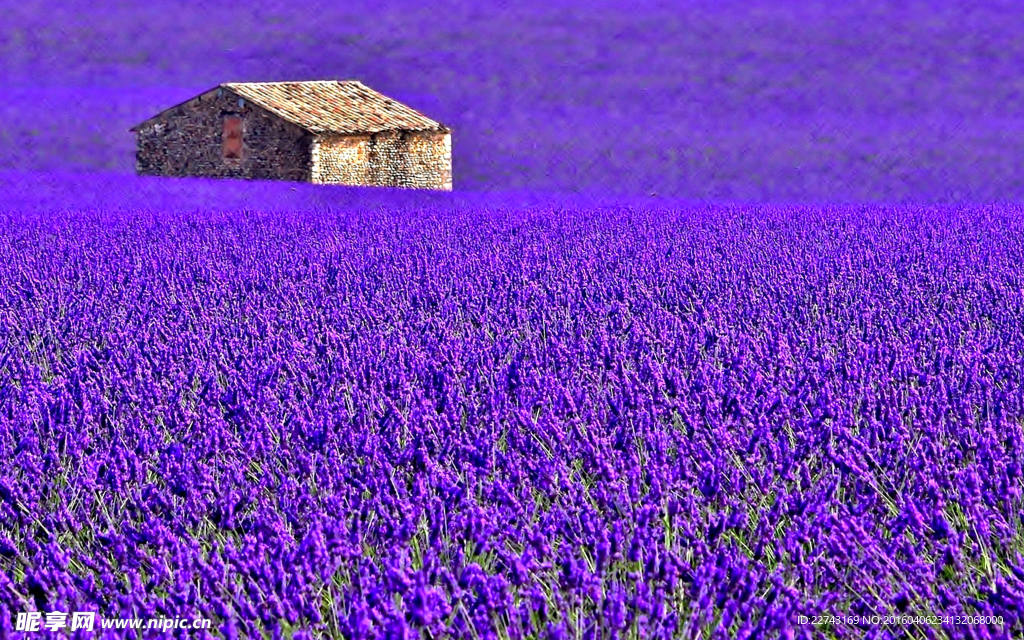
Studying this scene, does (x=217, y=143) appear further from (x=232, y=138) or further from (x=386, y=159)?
(x=386, y=159)

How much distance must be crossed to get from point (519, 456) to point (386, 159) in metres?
20.7

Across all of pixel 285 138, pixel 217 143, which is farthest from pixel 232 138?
pixel 285 138

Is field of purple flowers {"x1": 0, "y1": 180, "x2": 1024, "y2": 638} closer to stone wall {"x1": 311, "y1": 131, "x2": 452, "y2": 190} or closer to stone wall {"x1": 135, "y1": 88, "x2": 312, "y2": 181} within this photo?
stone wall {"x1": 135, "y1": 88, "x2": 312, "y2": 181}

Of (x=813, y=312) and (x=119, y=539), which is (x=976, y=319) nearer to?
Answer: (x=813, y=312)

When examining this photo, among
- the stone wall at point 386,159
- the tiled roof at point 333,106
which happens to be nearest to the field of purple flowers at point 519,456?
the stone wall at point 386,159

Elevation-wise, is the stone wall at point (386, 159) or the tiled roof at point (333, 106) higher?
the tiled roof at point (333, 106)

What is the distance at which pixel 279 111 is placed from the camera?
67.9 feet

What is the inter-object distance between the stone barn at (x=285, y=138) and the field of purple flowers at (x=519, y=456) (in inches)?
628

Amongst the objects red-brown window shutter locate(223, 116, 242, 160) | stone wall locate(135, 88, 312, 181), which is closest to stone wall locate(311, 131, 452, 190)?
stone wall locate(135, 88, 312, 181)

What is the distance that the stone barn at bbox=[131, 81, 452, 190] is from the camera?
20.7 m

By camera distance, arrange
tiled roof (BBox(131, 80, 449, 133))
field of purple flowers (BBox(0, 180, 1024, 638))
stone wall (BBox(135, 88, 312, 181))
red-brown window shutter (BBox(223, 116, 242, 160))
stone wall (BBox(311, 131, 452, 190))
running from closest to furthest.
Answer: field of purple flowers (BBox(0, 180, 1024, 638)) < stone wall (BBox(135, 88, 312, 181)) < stone wall (BBox(311, 131, 452, 190)) < tiled roof (BBox(131, 80, 449, 133)) < red-brown window shutter (BBox(223, 116, 242, 160))

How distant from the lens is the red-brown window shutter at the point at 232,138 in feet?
69.7

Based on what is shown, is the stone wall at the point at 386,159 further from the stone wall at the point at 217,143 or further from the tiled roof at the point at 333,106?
the stone wall at the point at 217,143

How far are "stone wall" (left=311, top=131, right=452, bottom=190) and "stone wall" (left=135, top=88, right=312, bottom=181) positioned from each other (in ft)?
1.69
